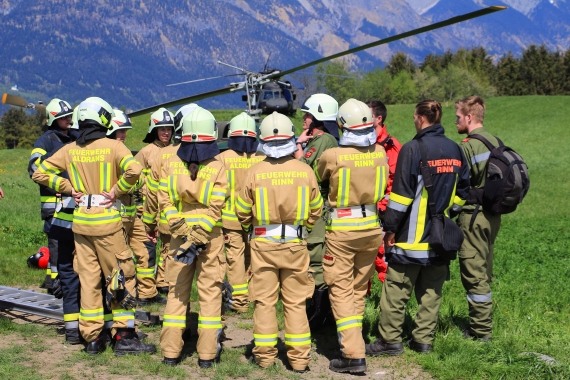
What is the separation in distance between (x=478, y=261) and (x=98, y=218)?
3803 mm

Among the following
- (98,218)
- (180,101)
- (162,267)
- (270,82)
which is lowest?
(162,267)

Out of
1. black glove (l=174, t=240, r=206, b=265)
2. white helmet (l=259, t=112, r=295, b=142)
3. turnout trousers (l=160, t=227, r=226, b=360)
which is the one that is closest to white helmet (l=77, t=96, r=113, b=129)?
turnout trousers (l=160, t=227, r=226, b=360)

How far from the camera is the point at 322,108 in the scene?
754cm

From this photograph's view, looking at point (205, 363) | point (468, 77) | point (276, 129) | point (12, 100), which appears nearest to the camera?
point (276, 129)

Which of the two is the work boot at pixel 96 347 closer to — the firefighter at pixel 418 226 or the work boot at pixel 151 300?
the work boot at pixel 151 300

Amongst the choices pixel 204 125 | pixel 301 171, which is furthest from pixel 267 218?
pixel 204 125

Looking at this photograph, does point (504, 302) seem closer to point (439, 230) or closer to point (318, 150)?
point (439, 230)

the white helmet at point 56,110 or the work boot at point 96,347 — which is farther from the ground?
the white helmet at point 56,110

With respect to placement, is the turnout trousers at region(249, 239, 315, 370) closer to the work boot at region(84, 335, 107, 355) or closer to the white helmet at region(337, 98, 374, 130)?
the white helmet at region(337, 98, 374, 130)

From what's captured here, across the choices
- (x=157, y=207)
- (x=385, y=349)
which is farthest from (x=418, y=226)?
(x=157, y=207)

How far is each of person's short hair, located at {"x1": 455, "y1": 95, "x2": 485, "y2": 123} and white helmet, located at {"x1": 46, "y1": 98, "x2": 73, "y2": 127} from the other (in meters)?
4.39

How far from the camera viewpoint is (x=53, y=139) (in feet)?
27.3

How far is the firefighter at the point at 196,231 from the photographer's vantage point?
6.59 m

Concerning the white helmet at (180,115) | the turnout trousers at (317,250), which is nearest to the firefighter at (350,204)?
the turnout trousers at (317,250)
